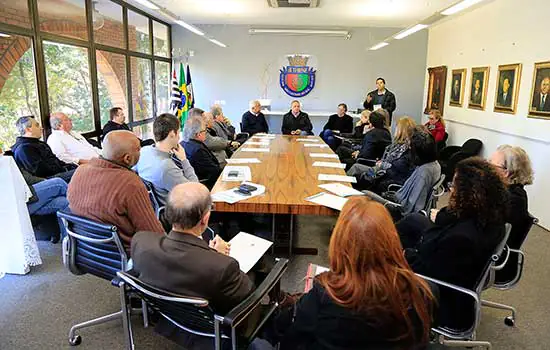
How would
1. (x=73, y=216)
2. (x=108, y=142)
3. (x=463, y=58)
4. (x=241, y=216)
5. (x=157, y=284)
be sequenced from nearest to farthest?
1. (x=157, y=284)
2. (x=73, y=216)
3. (x=108, y=142)
4. (x=241, y=216)
5. (x=463, y=58)

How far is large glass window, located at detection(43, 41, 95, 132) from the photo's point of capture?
4.99 metres

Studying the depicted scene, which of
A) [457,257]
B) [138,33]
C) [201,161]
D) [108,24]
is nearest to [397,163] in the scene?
[201,161]

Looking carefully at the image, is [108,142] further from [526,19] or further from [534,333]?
[526,19]

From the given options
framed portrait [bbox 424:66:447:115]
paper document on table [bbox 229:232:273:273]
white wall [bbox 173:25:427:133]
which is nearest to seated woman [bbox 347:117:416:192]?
paper document on table [bbox 229:232:273:273]

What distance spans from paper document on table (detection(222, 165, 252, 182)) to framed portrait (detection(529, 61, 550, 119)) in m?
3.52

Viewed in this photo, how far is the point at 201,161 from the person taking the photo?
397 cm

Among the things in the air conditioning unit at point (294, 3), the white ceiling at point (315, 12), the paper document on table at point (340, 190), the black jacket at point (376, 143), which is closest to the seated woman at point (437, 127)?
the white ceiling at point (315, 12)

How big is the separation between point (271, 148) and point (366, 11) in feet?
11.7

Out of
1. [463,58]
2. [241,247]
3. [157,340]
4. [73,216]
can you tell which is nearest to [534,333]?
[241,247]

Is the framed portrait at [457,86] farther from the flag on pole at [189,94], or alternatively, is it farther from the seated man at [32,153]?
the seated man at [32,153]

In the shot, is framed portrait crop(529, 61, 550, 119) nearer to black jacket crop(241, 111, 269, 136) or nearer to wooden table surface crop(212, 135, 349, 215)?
wooden table surface crop(212, 135, 349, 215)

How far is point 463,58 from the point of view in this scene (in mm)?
7152

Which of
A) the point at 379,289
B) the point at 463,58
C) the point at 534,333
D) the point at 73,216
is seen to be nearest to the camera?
the point at 379,289

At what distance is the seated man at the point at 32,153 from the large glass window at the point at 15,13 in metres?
1.07
